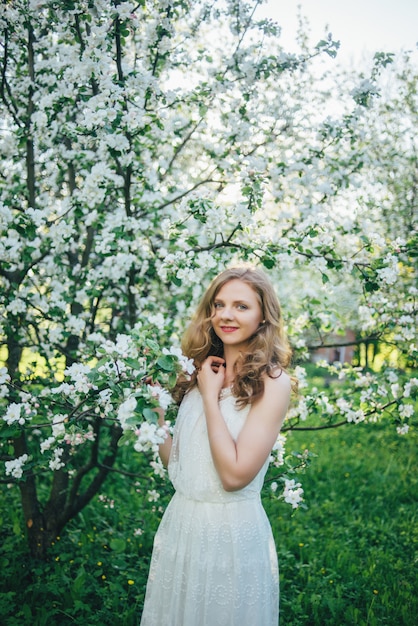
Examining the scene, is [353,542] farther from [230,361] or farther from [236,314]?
[236,314]

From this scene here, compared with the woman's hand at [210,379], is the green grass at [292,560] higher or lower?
lower

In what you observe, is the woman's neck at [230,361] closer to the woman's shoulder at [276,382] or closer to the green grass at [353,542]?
the woman's shoulder at [276,382]

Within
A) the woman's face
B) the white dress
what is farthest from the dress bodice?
the woman's face

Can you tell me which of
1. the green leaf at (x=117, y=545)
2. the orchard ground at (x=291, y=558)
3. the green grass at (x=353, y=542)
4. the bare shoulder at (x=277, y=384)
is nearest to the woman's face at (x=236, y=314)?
the bare shoulder at (x=277, y=384)

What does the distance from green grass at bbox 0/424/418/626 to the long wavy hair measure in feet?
3.69

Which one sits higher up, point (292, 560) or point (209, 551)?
point (209, 551)

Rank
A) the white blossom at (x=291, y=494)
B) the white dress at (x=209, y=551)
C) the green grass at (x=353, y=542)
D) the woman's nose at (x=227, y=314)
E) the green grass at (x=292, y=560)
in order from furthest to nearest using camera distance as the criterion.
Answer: the green grass at (x=353, y=542), the green grass at (x=292, y=560), the white blossom at (x=291, y=494), the woman's nose at (x=227, y=314), the white dress at (x=209, y=551)

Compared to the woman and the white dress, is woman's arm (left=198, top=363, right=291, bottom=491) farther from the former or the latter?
the white dress

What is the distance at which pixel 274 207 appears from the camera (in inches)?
189

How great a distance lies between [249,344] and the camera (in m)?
2.23

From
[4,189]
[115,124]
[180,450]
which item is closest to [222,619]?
[180,450]

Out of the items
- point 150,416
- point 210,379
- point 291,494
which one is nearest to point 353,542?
point 291,494

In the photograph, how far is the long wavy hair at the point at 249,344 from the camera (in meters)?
2.02

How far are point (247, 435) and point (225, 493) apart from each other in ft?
0.92
